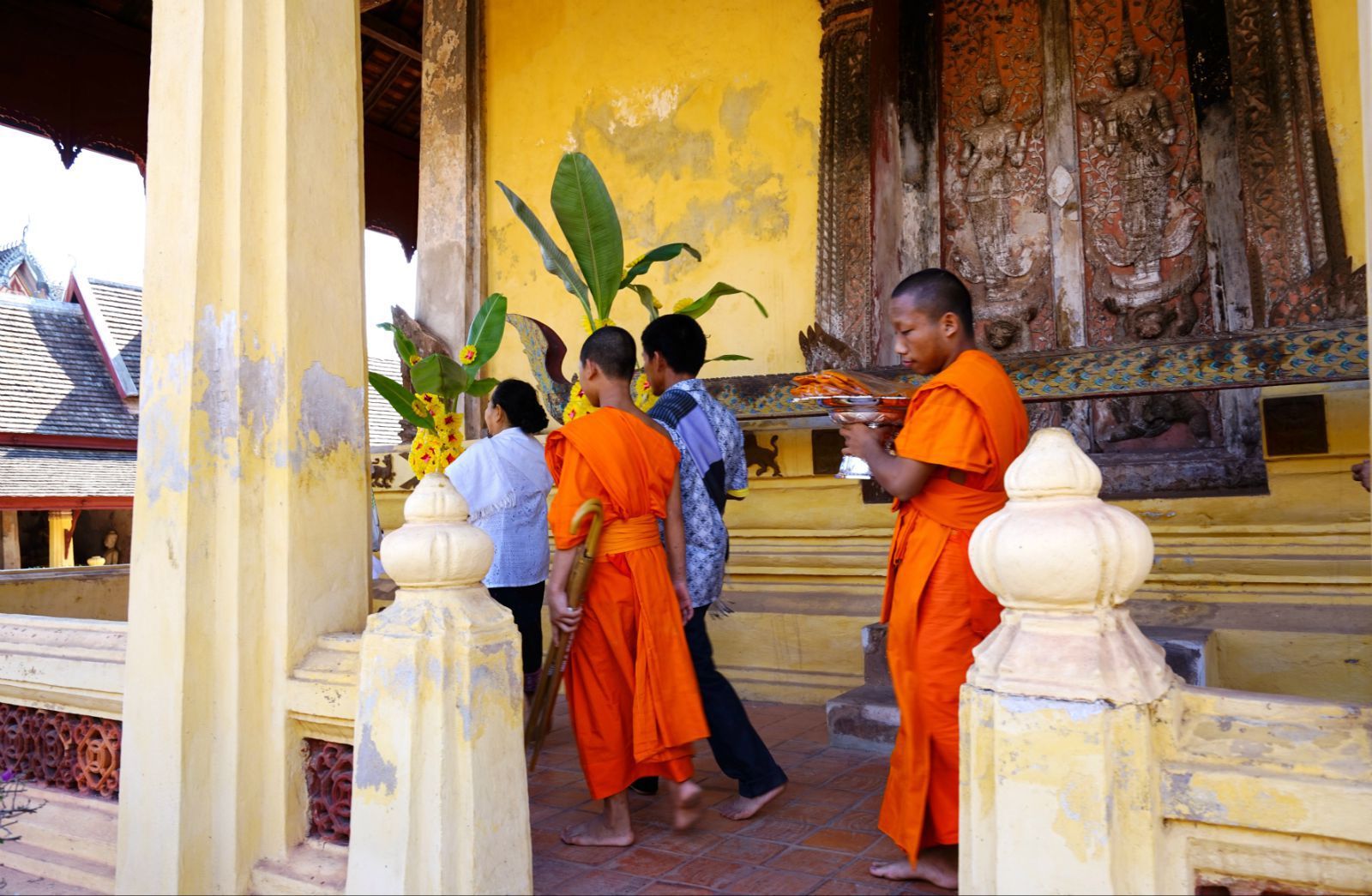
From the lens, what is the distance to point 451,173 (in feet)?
25.4

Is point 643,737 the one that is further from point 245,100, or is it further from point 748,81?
point 748,81

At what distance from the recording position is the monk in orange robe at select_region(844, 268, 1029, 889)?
9.35 ft

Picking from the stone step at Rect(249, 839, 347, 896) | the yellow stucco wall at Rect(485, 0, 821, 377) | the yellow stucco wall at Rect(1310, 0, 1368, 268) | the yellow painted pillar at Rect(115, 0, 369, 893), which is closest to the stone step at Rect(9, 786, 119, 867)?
the yellow painted pillar at Rect(115, 0, 369, 893)

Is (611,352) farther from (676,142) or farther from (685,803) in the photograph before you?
(676,142)

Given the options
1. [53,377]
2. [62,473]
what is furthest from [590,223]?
[53,377]

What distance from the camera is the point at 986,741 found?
1.99 metres

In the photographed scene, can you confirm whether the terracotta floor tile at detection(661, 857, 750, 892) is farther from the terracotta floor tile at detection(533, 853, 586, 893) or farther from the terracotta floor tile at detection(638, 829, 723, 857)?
the terracotta floor tile at detection(533, 853, 586, 893)

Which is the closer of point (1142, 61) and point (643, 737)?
point (643, 737)

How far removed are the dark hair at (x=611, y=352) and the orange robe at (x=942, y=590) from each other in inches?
40.8

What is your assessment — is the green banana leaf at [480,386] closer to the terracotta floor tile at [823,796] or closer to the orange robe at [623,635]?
the orange robe at [623,635]

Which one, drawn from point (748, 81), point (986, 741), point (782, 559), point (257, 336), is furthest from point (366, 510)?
point (748, 81)

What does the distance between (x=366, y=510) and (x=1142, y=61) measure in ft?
16.0

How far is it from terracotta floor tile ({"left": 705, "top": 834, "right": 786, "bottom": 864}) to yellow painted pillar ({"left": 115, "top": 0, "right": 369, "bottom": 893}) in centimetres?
126

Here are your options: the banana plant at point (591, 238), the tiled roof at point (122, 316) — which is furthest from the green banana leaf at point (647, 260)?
the tiled roof at point (122, 316)
